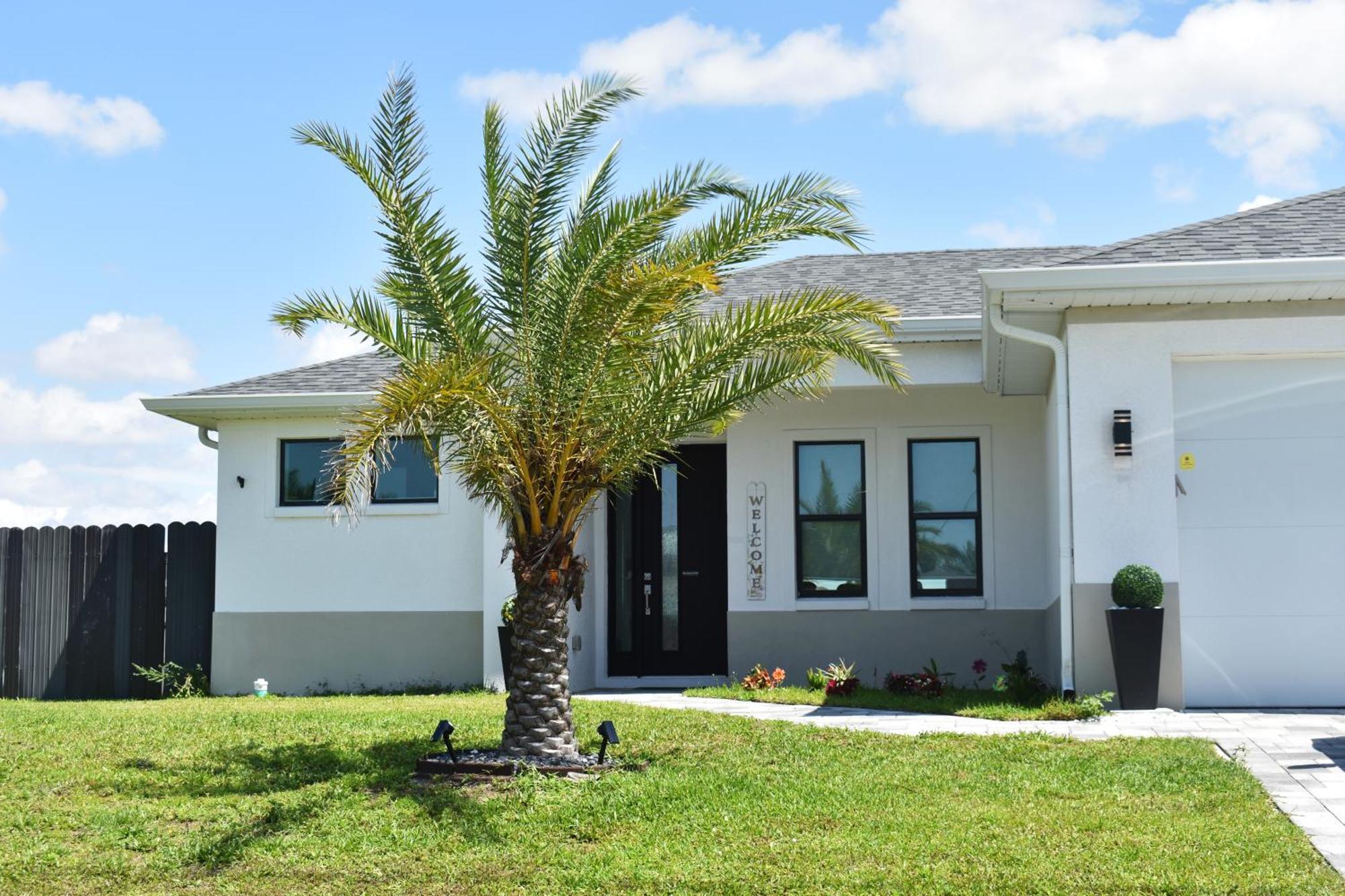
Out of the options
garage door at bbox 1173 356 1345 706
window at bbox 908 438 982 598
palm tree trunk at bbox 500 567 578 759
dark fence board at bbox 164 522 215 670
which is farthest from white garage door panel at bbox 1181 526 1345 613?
dark fence board at bbox 164 522 215 670

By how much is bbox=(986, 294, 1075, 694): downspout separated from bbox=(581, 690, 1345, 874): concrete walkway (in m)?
0.64

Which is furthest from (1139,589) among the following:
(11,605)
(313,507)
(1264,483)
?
(11,605)

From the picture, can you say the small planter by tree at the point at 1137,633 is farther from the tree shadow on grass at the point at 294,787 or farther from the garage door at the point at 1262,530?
the tree shadow on grass at the point at 294,787

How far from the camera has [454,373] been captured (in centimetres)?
770

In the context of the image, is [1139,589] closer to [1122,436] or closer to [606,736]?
[1122,436]

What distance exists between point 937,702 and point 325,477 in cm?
708

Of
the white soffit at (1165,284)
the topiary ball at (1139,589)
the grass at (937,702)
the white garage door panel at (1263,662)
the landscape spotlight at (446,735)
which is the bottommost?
the grass at (937,702)

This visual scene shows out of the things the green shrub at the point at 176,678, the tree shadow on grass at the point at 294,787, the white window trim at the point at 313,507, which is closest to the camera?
the tree shadow on grass at the point at 294,787

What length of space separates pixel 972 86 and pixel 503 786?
20.9 feet

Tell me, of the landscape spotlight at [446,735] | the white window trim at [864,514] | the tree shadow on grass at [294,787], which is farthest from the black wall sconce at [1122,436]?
the tree shadow on grass at [294,787]

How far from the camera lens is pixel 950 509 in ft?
45.6

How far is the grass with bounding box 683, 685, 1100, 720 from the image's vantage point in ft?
32.6

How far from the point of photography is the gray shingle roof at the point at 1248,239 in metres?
10.0

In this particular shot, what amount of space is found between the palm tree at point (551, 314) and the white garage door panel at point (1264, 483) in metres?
3.47
